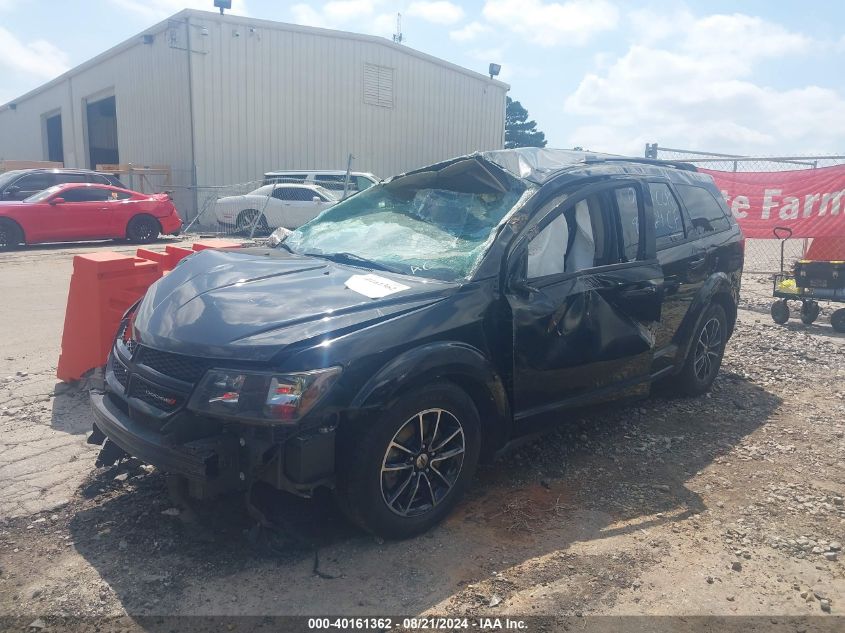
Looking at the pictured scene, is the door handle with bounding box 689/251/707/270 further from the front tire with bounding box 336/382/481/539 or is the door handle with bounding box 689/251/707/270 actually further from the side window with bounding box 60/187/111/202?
the side window with bounding box 60/187/111/202

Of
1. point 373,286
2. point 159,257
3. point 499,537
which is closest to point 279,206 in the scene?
point 159,257

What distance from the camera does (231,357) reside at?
2.93 m

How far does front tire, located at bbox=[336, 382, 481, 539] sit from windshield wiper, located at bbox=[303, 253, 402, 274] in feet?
2.78

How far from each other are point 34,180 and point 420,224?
14508mm

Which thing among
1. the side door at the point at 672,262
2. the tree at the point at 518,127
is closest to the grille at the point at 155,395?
the side door at the point at 672,262

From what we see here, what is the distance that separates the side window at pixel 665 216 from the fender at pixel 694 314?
50cm

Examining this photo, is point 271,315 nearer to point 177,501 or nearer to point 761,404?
point 177,501

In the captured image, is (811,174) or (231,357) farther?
(811,174)

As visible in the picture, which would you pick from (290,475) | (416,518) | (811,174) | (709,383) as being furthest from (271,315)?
(811,174)

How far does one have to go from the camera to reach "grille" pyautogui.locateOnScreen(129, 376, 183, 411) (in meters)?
3.02

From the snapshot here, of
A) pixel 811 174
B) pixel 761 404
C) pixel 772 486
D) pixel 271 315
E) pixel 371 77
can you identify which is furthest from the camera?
pixel 371 77

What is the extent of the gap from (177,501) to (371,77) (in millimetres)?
23748

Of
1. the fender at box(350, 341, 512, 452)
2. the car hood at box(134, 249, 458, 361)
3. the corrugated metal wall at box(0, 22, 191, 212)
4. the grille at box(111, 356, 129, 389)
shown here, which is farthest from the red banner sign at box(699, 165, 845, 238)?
the corrugated metal wall at box(0, 22, 191, 212)

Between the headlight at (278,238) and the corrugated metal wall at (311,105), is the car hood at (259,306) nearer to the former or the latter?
the headlight at (278,238)
